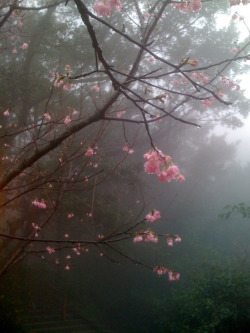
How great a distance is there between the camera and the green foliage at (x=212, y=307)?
6250 mm

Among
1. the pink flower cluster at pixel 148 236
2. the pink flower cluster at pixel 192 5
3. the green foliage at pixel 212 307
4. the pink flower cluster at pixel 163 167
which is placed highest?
the pink flower cluster at pixel 192 5

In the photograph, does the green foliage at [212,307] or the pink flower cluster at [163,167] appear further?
the green foliage at [212,307]

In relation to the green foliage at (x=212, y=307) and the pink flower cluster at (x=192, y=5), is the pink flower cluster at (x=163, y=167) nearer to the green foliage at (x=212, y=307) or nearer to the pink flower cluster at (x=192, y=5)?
the pink flower cluster at (x=192, y=5)

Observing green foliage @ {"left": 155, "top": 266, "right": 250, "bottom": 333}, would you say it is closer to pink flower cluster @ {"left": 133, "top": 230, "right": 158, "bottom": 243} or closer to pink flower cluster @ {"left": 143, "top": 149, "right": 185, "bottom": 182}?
pink flower cluster @ {"left": 133, "top": 230, "right": 158, "bottom": 243}

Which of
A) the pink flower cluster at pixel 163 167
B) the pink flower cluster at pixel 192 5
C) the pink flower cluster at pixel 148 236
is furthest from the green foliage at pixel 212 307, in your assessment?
the pink flower cluster at pixel 192 5

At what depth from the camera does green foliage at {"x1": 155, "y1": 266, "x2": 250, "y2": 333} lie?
20.5 feet

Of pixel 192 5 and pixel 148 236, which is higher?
pixel 192 5

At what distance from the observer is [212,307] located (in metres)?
6.57

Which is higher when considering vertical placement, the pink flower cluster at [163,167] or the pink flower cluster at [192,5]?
the pink flower cluster at [192,5]

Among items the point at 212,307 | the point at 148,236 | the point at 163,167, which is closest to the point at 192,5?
the point at 163,167

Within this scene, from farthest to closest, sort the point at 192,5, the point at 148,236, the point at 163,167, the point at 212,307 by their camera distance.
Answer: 1. the point at 212,307
2. the point at 148,236
3. the point at 192,5
4. the point at 163,167

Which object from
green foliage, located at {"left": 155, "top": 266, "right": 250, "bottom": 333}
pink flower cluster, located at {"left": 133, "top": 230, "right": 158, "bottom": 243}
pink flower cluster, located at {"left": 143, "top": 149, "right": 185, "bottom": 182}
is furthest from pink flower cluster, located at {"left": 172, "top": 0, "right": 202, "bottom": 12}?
green foliage, located at {"left": 155, "top": 266, "right": 250, "bottom": 333}

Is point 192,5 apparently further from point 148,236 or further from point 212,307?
point 212,307

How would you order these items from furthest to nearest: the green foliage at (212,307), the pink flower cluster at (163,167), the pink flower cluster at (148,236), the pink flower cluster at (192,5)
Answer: the green foliage at (212,307) → the pink flower cluster at (148,236) → the pink flower cluster at (192,5) → the pink flower cluster at (163,167)
